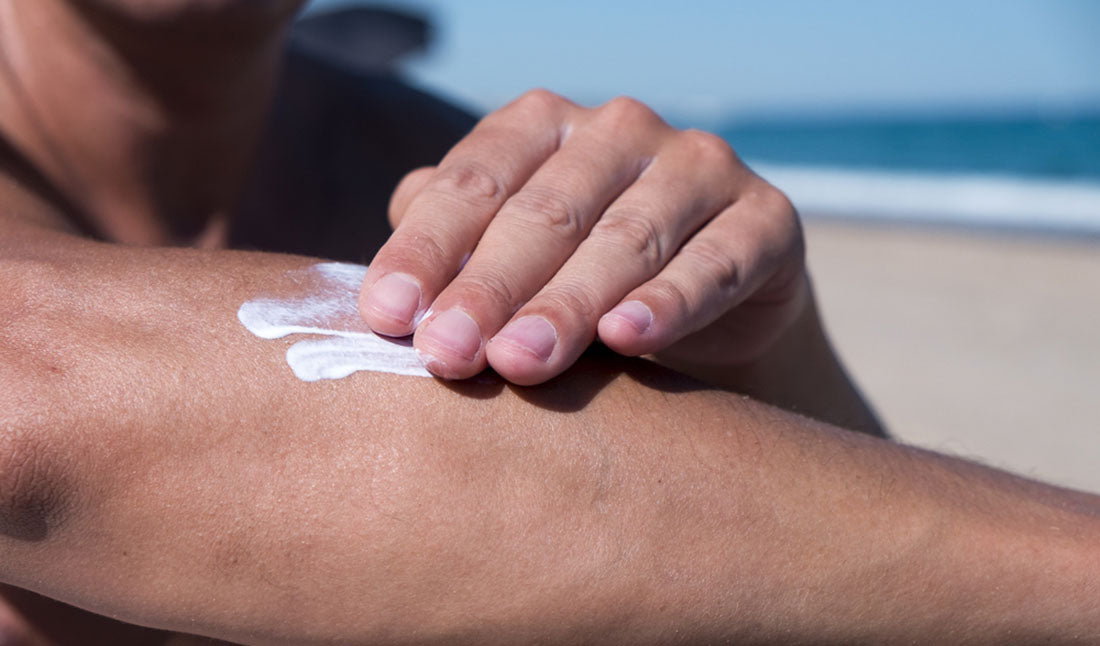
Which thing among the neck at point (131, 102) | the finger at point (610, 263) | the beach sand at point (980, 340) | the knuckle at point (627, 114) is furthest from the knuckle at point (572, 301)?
the beach sand at point (980, 340)

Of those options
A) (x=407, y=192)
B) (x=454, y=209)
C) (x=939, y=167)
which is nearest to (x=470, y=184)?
(x=454, y=209)

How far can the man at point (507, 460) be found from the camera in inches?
40.3

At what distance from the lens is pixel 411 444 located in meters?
1.07

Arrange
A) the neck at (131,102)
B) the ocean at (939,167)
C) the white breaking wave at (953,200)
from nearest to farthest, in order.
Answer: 1. the neck at (131,102)
2. the white breaking wave at (953,200)
3. the ocean at (939,167)

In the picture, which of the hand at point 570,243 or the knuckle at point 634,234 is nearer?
the hand at point 570,243

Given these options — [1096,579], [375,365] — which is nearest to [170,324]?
[375,365]

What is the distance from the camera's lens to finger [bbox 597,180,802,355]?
Result: 1.17 metres

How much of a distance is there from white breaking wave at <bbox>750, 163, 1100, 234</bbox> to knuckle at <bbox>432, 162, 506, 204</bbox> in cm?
803

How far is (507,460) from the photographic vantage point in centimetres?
109

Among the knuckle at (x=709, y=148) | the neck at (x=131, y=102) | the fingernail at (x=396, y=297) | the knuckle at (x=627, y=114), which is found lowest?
the neck at (x=131, y=102)

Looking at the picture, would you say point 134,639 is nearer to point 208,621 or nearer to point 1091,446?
point 208,621

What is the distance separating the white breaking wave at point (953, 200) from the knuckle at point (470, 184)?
8034 millimetres

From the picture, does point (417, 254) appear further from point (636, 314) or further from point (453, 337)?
point (636, 314)

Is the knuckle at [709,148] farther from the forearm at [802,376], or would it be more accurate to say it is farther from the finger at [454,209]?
the forearm at [802,376]
